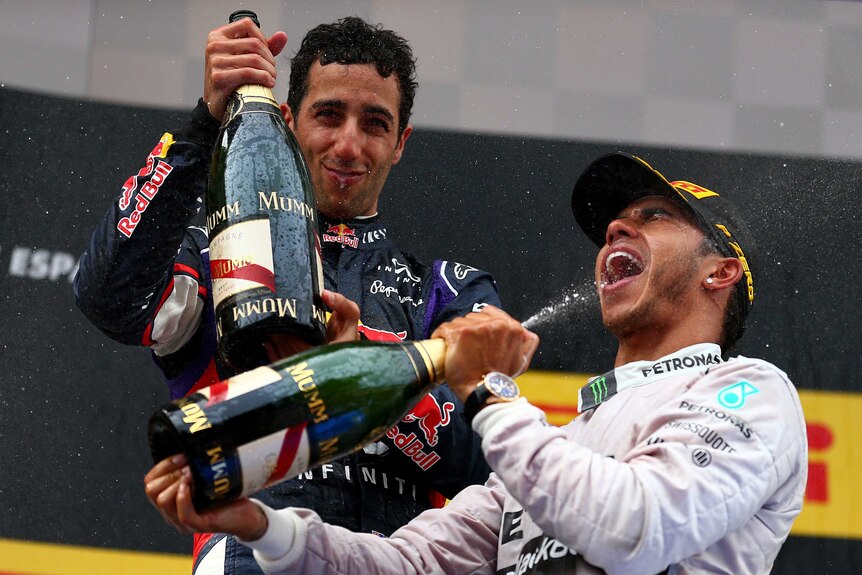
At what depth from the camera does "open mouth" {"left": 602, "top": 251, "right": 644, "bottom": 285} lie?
7.29ft

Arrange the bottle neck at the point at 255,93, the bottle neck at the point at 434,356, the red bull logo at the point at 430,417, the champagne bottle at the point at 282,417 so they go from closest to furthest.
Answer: the champagne bottle at the point at 282,417
the bottle neck at the point at 434,356
the bottle neck at the point at 255,93
the red bull logo at the point at 430,417

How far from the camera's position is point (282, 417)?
1528mm

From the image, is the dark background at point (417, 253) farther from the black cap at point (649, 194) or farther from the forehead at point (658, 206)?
the forehead at point (658, 206)

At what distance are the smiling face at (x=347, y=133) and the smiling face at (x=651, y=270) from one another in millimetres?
504

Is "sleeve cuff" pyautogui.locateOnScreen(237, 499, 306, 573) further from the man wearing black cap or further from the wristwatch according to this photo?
the wristwatch

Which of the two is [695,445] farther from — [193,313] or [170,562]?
[170,562]

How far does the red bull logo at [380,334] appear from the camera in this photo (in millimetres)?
2178

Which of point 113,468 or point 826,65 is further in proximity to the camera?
point 826,65

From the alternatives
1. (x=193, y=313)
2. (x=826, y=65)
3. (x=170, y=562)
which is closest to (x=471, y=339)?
(x=193, y=313)

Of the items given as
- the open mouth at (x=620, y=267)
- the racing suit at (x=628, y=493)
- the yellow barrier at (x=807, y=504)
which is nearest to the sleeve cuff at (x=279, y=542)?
the racing suit at (x=628, y=493)

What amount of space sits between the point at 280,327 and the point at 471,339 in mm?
271

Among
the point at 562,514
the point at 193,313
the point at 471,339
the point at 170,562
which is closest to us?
the point at 562,514

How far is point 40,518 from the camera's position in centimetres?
319

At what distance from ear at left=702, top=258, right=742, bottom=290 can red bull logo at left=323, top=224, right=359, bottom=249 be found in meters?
0.68
